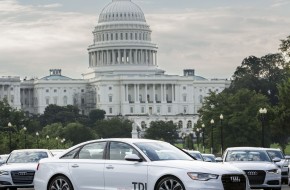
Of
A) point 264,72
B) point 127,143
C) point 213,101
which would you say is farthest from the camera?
point 264,72

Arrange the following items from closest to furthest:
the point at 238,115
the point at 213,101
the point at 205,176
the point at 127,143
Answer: the point at 205,176
the point at 127,143
the point at 238,115
the point at 213,101

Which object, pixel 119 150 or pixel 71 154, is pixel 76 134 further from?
pixel 119 150

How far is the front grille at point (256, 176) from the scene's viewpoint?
29.9 m

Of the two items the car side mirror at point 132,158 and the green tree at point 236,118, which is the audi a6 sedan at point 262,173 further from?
the green tree at point 236,118

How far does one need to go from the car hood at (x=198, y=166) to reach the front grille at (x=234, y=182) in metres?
0.10

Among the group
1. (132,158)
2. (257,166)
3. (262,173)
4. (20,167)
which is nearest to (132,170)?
(132,158)

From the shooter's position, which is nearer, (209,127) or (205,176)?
(205,176)

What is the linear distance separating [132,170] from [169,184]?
99cm

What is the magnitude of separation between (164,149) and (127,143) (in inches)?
30.9

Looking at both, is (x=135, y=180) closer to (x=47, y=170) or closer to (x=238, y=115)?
(x=47, y=170)

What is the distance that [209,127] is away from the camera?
118m

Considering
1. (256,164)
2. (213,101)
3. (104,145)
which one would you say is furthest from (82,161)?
(213,101)

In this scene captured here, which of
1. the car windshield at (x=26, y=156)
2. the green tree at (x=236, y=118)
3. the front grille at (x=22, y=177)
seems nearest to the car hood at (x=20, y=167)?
the front grille at (x=22, y=177)

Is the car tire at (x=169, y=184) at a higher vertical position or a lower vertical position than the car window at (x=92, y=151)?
lower
